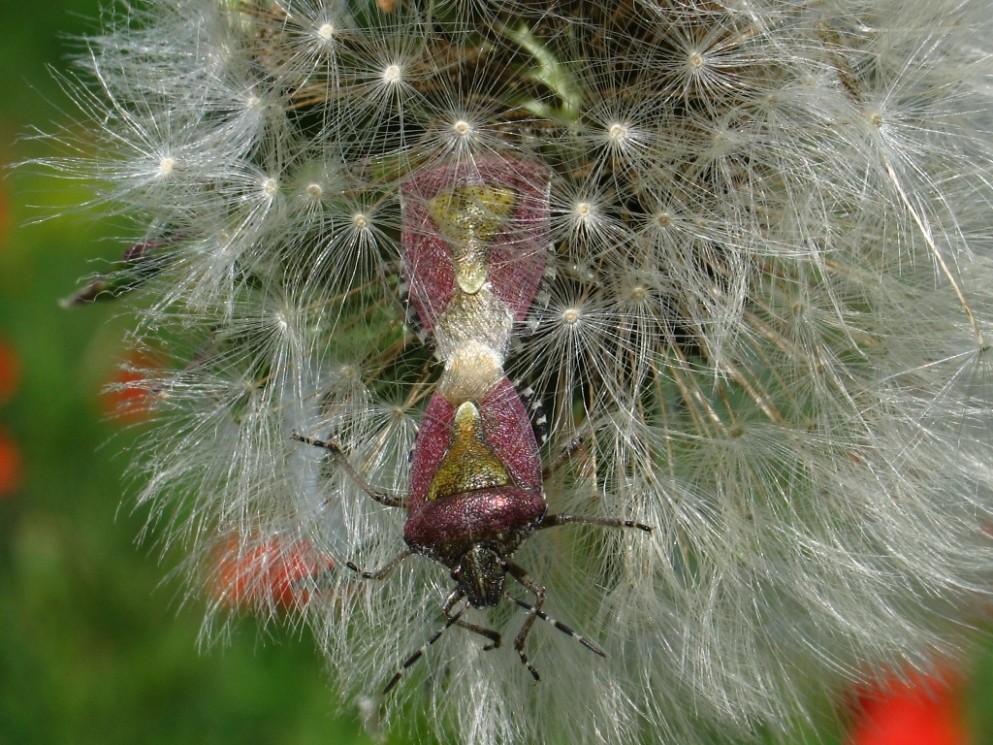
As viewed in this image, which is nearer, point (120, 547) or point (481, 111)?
point (481, 111)

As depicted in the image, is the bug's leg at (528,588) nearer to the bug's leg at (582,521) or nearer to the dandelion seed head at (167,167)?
the bug's leg at (582,521)

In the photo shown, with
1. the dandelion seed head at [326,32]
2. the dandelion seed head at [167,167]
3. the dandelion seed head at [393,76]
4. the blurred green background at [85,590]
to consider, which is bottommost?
the blurred green background at [85,590]

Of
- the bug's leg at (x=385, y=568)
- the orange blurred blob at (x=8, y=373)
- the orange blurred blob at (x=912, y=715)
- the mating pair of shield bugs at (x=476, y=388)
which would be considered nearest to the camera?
the mating pair of shield bugs at (x=476, y=388)

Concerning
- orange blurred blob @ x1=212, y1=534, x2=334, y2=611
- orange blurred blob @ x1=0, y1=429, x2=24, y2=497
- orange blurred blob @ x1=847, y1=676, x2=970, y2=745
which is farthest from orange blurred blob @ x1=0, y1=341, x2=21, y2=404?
orange blurred blob @ x1=847, y1=676, x2=970, y2=745

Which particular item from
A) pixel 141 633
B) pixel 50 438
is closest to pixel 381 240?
pixel 141 633

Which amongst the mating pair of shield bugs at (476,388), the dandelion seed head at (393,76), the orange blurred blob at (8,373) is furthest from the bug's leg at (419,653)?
the orange blurred blob at (8,373)

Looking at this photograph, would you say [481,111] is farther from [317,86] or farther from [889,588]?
[889,588]
